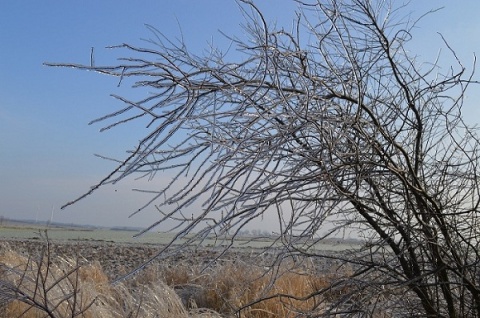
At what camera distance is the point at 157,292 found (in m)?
6.66

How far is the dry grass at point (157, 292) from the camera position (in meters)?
5.03

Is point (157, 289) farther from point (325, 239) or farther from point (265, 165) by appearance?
point (265, 165)

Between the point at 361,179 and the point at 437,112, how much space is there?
1170 millimetres

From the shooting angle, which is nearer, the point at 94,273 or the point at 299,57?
the point at 299,57

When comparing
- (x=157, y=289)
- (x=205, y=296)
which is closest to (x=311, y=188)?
(x=157, y=289)

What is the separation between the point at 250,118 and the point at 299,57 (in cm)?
43

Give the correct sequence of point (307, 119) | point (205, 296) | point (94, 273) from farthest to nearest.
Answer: point (94, 273) → point (205, 296) → point (307, 119)

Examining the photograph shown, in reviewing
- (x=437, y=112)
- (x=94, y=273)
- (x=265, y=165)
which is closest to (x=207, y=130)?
(x=265, y=165)

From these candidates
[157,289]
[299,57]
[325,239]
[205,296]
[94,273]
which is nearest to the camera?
[299,57]

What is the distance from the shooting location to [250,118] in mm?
3973

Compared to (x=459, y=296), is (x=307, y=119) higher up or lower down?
higher up

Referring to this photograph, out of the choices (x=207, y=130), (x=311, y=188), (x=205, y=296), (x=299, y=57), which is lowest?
(x=205, y=296)

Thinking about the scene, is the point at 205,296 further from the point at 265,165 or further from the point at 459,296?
the point at 265,165

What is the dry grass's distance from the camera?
503 cm
